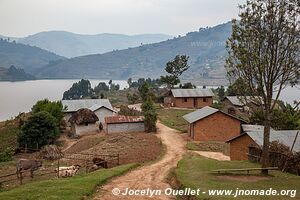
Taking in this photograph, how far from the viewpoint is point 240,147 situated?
122 ft

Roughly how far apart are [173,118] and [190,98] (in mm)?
14673

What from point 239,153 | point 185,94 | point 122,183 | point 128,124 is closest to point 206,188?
point 122,183

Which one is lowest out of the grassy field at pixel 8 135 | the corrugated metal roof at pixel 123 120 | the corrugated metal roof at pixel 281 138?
the grassy field at pixel 8 135

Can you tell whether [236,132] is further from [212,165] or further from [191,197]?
[191,197]

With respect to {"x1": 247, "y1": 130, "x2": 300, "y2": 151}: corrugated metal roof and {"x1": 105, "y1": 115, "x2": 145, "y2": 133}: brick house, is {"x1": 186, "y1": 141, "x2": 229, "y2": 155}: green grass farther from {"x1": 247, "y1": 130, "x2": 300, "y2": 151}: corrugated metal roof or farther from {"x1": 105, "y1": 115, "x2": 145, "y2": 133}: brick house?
{"x1": 105, "y1": 115, "x2": 145, "y2": 133}: brick house

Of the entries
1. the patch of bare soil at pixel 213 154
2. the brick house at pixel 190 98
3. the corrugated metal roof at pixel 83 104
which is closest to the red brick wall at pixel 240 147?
the patch of bare soil at pixel 213 154

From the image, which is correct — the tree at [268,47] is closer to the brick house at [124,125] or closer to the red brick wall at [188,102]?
the brick house at [124,125]

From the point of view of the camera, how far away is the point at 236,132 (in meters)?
52.9

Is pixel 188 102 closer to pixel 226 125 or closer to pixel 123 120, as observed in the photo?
pixel 123 120

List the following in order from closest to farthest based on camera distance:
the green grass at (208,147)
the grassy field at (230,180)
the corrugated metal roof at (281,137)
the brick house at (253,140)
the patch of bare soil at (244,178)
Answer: the grassy field at (230,180) → the patch of bare soil at (244,178) → the corrugated metal roof at (281,137) → the brick house at (253,140) → the green grass at (208,147)

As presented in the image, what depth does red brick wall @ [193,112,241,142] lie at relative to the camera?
5259 cm

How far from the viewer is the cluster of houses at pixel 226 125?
111 ft

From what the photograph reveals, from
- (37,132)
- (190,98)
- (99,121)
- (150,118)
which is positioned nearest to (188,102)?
(190,98)

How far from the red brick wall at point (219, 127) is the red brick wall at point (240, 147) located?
14541 mm
